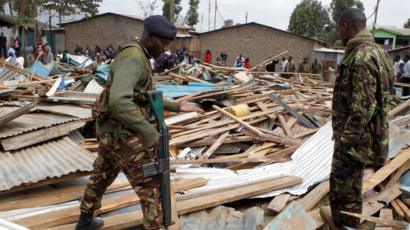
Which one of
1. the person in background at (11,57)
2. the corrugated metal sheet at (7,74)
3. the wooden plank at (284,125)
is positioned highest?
the person in background at (11,57)

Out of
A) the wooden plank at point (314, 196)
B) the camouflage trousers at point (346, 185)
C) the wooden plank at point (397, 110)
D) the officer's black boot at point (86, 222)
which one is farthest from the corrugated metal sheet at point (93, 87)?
the camouflage trousers at point (346, 185)

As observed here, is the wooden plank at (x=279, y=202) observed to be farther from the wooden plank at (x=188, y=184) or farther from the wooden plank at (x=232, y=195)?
the wooden plank at (x=188, y=184)

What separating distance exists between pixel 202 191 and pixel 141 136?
5.67 feet

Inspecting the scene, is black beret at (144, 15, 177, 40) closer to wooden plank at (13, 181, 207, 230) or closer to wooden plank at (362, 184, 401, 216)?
wooden plank at (13, 181, 207, 230)

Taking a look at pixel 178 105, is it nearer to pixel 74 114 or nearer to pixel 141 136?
pixel 141 136

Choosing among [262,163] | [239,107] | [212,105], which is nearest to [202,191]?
[262,163]

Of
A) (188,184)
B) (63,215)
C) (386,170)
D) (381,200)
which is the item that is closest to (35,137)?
(63,215)

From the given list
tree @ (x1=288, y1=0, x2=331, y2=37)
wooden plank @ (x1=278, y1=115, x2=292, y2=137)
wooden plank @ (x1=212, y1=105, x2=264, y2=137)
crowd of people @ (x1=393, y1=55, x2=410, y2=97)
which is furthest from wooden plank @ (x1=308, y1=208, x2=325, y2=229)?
tree @ (x1=288, y1=0, x2=331, y2=37)

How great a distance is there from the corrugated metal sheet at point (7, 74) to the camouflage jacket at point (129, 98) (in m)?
7.85

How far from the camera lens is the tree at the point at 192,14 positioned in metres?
54.3

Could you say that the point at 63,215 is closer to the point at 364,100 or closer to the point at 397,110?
the point at 364,100

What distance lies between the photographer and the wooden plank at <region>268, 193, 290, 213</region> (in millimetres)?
4105

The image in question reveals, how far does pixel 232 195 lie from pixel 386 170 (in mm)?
1666

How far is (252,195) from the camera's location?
4.25 meters
